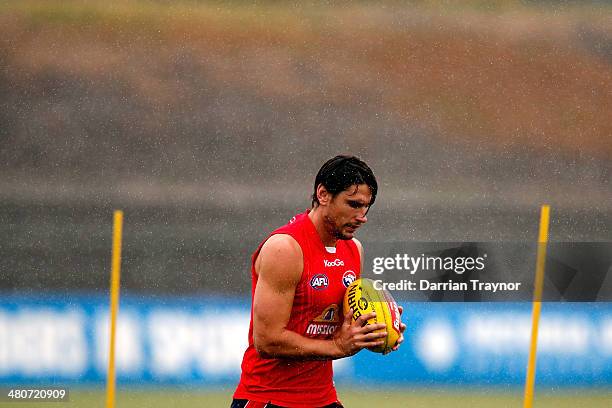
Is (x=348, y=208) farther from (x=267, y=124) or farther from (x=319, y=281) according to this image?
(x=267, y=124)

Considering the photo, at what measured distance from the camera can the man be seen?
3.45 meters

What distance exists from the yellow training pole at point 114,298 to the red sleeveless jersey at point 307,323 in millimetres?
3231

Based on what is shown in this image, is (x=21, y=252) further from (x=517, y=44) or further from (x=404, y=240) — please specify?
(x=517, y=44)

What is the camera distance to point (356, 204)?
3.56 metres

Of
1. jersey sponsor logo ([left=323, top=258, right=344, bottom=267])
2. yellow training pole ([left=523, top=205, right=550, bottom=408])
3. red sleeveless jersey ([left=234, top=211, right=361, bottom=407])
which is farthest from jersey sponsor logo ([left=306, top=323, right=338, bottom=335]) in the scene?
yellow training pole ([left=523, top=205, right=550, bottom=408])

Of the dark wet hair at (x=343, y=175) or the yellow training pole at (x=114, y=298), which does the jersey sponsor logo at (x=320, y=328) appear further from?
the yellow training pole at (x=114, y=298)

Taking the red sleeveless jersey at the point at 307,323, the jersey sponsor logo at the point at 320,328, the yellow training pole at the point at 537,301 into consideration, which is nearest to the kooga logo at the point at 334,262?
the red sleeveless jersey at the point at 307,323

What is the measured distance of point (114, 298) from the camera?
6852 mm

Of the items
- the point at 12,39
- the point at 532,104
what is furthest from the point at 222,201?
the point at 532,104

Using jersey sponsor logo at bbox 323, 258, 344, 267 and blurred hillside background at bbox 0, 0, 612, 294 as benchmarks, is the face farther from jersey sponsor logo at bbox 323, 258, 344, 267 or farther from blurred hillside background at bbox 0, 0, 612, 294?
blurred hillside background at bbox 0, 0, 612, 294

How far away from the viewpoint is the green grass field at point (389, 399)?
671cm

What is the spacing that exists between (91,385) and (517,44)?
442 cm

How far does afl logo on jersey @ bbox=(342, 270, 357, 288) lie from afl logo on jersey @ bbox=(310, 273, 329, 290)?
101 millimetres

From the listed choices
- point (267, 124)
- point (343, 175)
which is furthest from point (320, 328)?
point (267, 124)
